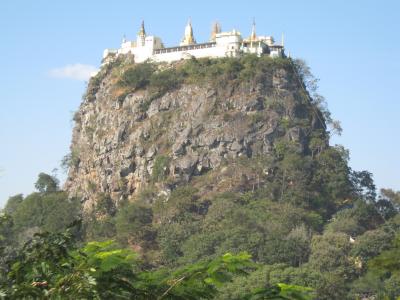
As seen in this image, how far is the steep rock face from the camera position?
258 feet

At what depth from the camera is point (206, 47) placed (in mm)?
82875

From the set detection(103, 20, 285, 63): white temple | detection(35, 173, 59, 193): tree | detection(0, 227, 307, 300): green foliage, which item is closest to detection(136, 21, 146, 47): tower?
detection(103, 20, 285, 63): white temple

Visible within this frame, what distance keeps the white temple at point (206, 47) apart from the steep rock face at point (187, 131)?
2.66 m

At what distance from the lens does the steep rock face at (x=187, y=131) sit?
258 feet

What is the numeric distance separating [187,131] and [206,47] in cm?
827

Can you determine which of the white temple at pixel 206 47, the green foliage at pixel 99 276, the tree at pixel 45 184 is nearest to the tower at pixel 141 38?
the white temple at pixel 206 47

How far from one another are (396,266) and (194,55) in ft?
241

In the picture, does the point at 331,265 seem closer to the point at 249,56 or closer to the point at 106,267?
the point at 249,56

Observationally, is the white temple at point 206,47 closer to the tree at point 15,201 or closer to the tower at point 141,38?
the tower at point 141,38

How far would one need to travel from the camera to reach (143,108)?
8344 centimetres

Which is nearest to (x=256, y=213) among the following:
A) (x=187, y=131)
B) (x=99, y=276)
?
(x=187, y=131)

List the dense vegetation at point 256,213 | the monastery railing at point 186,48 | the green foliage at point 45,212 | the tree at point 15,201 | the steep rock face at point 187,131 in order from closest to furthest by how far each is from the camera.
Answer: the dense vegetation at point 256,213 < the green foliage at point 45,212 < the steep rock face at point 187,131 < the monastery railing at point 186,48 < the tree at point 15,201

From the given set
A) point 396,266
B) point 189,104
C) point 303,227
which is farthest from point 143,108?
point 396,266

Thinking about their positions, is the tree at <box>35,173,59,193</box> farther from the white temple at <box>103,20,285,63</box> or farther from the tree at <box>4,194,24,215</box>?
the white temple at <box>103,20,285,63</box>
